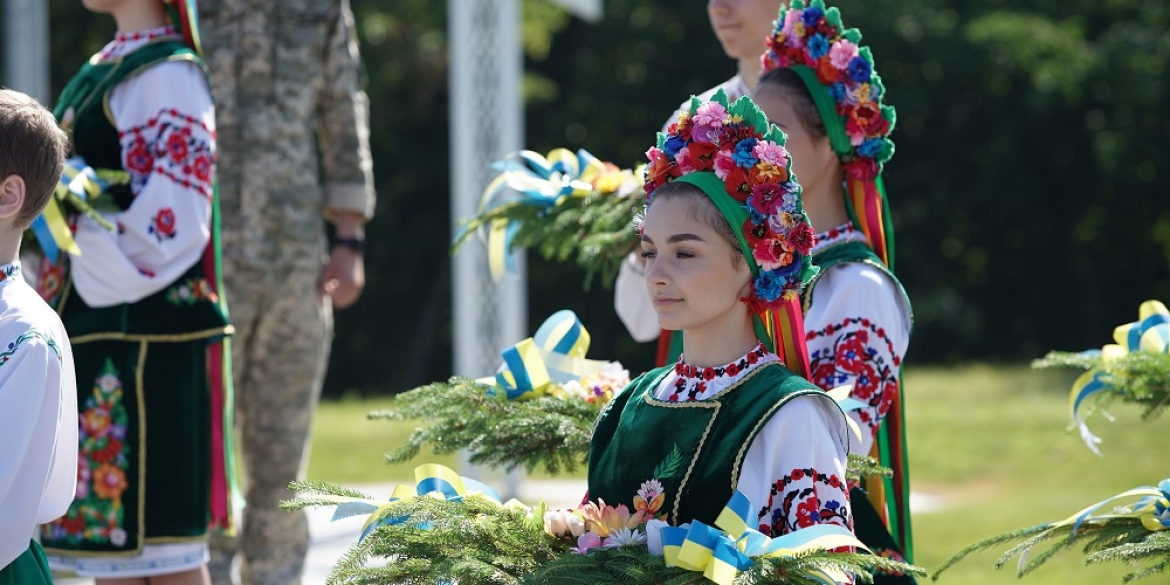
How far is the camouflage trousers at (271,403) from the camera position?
5184mm

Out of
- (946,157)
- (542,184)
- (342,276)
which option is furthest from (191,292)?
(946,157)

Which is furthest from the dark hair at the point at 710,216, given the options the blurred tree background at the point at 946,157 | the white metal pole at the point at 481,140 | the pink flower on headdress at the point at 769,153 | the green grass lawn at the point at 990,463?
the blurred tree background at the point at 946,157

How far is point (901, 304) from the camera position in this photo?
3375 mm

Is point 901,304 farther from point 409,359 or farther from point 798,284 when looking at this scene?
point 409,359

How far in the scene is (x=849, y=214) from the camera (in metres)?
3.48

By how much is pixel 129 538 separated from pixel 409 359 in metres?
18.2

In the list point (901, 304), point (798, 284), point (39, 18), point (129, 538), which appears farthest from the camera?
point (39, 18)

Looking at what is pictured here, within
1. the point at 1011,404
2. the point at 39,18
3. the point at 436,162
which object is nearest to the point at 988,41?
the point at 436,162

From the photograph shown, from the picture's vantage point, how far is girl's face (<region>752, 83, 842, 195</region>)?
11.3ft

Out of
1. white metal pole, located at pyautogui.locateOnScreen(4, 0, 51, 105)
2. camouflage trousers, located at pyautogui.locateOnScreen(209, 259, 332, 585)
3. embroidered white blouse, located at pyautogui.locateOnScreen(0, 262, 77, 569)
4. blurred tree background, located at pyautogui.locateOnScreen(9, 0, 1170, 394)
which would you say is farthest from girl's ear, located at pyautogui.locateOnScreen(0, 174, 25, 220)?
blurred tree background, located at pyautogui.locateOnScreen(9, 0, 1170, 394)

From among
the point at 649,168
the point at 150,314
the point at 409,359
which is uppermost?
the point at 649,168

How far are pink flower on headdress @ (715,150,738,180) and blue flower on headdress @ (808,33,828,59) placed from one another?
856 millimetres

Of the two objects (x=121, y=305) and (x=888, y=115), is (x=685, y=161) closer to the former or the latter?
(x=888, y=115)

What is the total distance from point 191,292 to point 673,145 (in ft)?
6.15
